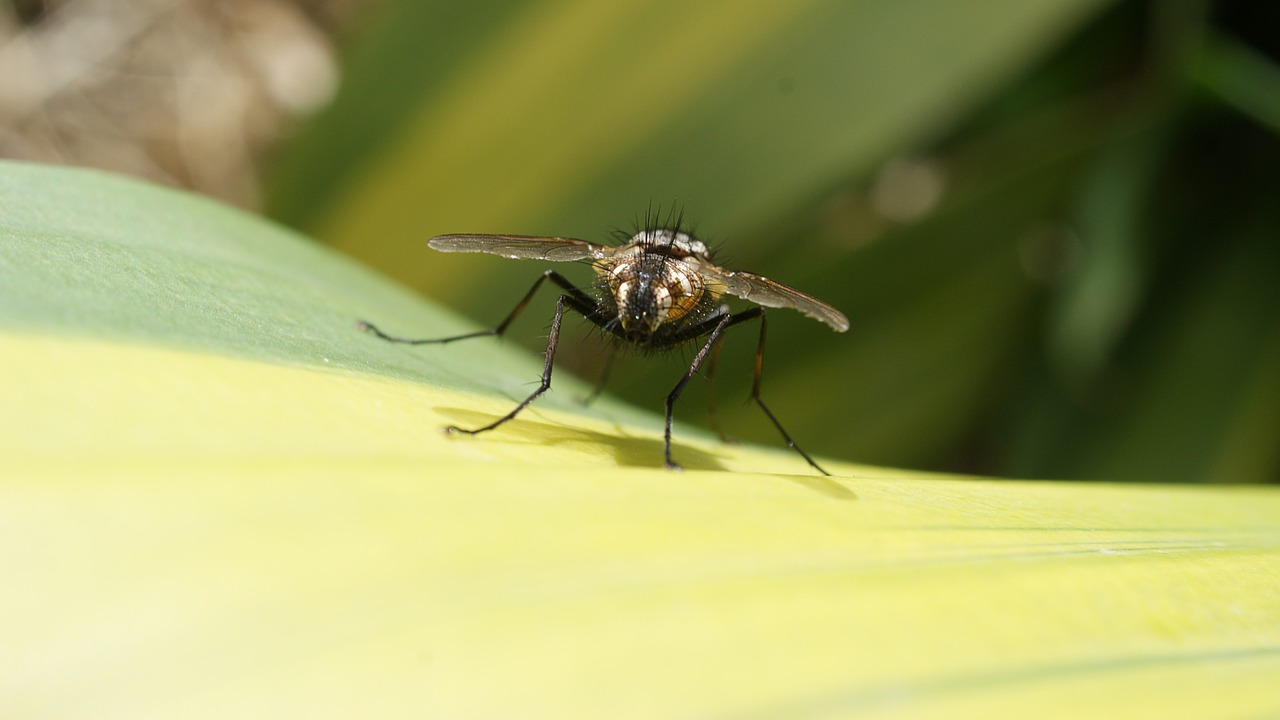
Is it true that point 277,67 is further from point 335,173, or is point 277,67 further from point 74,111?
point 335,173

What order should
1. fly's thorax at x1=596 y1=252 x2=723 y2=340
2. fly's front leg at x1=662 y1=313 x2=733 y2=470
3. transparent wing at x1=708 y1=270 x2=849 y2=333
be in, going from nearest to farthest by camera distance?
fly's front leg at x1=662 y1=313 x2=733 y2=470
transparent wing at x1=708 y1=270 x2=849 y2=333
fly's thorax at x1=596 y1=252 x2=723 y2=340

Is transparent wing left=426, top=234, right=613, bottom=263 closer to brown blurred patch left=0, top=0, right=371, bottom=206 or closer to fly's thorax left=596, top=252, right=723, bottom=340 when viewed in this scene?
fly's thorax left=596, top=252, right=723, bottom=340

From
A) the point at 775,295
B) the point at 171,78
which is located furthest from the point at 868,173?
the point at 171,78

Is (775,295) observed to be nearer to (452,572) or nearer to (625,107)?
(625,107)

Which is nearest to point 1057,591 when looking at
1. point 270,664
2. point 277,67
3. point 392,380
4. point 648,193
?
point 270,664

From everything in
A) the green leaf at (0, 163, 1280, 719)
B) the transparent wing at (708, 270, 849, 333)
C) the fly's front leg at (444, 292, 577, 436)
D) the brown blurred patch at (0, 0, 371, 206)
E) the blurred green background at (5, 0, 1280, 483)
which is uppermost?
the brown blurred patch at (0, 0, 371, 206)

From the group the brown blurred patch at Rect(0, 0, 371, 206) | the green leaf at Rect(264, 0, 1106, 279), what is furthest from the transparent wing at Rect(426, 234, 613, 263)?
the brown blurred patch at Rect(0, 0, 371, 206)

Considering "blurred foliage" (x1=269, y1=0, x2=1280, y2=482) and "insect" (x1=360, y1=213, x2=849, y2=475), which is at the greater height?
"blurred foliage" (x1=269, y1=0, x2=1280, y2=482)
